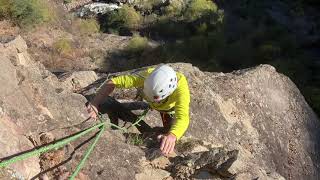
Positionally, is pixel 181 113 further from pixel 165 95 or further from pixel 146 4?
pixel 146 4

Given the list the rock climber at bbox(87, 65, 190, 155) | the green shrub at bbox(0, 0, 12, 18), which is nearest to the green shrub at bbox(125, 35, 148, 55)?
the green shrub at bbox(0, 0, 12, 18)

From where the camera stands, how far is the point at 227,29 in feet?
102

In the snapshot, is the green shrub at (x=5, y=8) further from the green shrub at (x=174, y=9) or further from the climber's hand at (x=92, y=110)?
the climber's hand at (x=92, y=110)

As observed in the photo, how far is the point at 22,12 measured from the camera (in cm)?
2392

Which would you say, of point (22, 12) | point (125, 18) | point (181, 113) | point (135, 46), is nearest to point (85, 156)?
point (181, 113)

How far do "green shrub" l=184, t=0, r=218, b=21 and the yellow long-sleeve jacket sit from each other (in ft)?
84.3

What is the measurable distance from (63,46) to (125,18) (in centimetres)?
730

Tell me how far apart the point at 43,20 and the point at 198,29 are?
955cm

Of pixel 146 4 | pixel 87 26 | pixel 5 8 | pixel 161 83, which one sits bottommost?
pixel 146 4

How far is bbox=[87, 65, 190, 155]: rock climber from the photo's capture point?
18.7ft

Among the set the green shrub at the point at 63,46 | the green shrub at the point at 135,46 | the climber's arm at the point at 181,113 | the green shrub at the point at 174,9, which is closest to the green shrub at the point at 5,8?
the green shrub at the point at 63,46

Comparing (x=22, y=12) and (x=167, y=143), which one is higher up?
(x=167, y=143)

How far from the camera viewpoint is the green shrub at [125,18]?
29.8 metres

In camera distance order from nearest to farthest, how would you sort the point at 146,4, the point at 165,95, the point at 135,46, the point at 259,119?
the point at 165,95 < the point at 259,119 < the point at 135,46 < the point at 146,4
